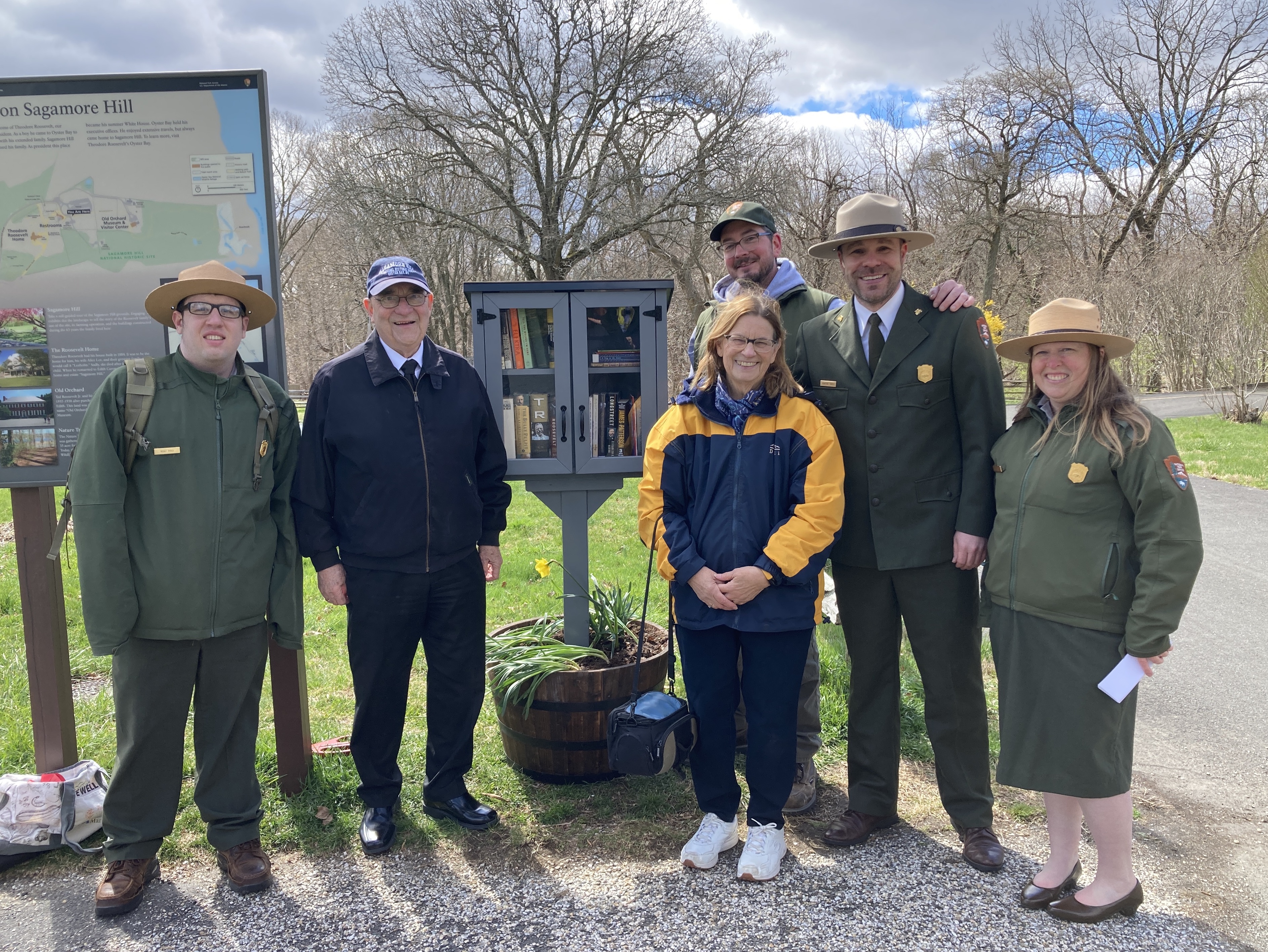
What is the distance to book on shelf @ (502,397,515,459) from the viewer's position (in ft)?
13.3

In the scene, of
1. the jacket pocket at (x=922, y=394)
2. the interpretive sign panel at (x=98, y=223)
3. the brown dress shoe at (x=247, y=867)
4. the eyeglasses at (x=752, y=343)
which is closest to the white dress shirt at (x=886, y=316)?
the jacket pocket at (x=922, y=394)

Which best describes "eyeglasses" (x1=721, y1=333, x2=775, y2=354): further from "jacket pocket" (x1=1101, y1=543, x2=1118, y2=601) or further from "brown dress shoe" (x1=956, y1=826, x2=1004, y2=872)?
"brown dress shoe" (x1=956, y1=826, x2=1004, y2=872)

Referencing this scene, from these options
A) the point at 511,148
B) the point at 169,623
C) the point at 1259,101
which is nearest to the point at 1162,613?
the point at 169,623

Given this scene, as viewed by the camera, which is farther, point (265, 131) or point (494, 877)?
point (265, 131)

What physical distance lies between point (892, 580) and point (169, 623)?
107 inches

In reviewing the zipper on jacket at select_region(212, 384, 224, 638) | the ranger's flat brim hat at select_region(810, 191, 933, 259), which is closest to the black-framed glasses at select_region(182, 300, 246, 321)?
the zipper on jacket at select_region(212, 384, 224, 638)

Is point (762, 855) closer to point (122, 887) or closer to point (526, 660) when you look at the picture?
point (526, 660)

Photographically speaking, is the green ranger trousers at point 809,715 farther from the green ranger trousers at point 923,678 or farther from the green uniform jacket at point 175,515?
the green uniform jacket at point 175,515

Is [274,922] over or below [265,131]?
below

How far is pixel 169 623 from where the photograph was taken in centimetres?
299

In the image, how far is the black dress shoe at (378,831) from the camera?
334 cm

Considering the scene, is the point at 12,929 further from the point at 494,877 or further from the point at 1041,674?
the point at 1041,674

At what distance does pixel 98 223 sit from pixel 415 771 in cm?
284

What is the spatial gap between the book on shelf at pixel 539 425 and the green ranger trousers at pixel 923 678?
152 centimetres
